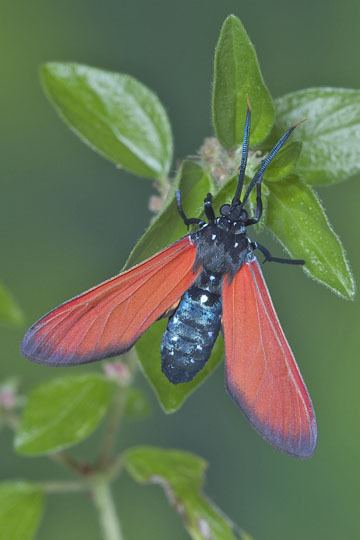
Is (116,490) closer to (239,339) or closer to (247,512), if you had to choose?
(247,512)

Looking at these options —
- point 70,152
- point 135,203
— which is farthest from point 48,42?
point 135,203

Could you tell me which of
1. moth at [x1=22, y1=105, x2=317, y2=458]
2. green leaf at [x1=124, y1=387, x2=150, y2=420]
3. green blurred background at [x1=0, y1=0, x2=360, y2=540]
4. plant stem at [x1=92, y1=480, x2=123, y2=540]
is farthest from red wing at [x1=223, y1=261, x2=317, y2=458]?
green blurred background at [x1=0, y1=0, x2=360, y2=540]

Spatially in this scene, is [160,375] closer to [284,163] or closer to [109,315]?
[109,315]

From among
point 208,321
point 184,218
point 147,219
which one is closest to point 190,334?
point 208,321

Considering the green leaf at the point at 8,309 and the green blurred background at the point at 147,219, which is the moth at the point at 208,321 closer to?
the green leaf at the point at 8,309

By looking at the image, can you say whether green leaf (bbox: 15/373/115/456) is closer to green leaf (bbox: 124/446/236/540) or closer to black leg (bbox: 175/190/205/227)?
green leaf (bbox: 124/446/236/540)

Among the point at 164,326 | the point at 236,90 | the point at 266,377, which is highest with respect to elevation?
the point at 236,90
